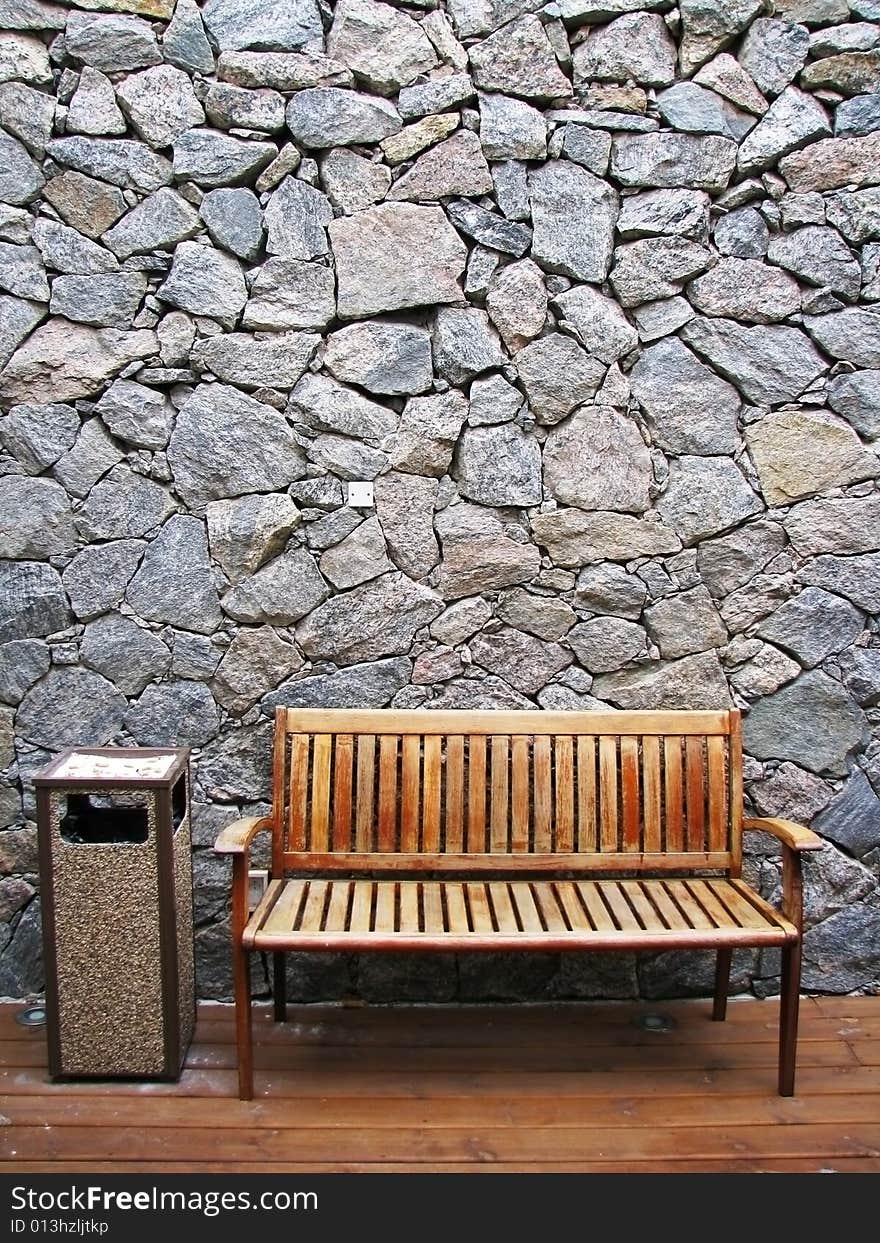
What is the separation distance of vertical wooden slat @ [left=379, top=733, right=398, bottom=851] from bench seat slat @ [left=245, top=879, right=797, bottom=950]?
0.13 m

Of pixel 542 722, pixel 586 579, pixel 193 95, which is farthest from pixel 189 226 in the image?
pixel 542 722

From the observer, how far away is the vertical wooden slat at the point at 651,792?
292cm

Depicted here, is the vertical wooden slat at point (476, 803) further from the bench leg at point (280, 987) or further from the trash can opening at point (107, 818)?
the trash can opening at point (107, 818)

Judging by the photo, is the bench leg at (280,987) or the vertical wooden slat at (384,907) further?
the bench leg at (280,987)

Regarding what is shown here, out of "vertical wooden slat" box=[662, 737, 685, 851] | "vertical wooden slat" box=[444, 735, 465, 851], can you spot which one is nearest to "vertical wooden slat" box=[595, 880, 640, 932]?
"vertical wooden slat" box=[662, 737, 685, 851]

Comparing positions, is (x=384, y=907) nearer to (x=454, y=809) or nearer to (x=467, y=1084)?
(x=454, y=809)

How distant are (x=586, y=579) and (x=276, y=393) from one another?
1126 mm

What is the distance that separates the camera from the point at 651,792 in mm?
2928

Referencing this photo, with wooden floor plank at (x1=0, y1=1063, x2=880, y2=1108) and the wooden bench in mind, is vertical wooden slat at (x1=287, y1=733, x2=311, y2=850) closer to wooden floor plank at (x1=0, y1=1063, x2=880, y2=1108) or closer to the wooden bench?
the wooden bench

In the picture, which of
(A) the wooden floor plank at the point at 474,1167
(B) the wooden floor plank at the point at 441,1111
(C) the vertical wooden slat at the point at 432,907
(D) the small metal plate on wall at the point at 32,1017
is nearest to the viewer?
(A) the wooden floor plank at the point at 474,1167

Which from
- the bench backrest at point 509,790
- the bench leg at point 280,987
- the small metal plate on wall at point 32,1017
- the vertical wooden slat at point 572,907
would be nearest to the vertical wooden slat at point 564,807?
the bench backrest at point 509,790

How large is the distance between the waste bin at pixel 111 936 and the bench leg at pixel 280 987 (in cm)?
34

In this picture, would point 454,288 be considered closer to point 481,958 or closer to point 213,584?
point 213,584

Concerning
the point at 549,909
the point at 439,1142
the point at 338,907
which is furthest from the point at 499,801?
the point at 439,1142
